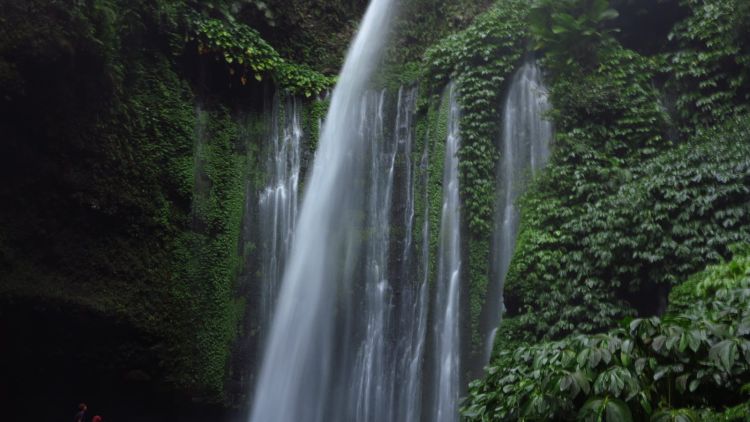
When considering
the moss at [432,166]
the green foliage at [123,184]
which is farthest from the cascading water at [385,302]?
the green foliage at [123,184]

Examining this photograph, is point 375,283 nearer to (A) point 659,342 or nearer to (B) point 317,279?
(B) point 317,279

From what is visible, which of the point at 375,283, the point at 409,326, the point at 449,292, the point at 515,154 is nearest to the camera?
the point at 449,292

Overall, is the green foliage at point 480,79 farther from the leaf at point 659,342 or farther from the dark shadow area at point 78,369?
the dark shadow area at point 78,369

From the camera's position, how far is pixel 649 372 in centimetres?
426

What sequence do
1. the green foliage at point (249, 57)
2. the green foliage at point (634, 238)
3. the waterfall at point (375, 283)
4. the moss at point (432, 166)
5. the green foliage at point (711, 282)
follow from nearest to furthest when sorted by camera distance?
the green foliage at point (711, 282), the green foliage at point (634, 238), the waterfall at point (375, 283), the moss at point (432, 166), the green foliage at point (249, 57)

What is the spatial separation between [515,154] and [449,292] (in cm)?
283

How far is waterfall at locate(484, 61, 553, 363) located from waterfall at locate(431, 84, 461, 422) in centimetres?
57

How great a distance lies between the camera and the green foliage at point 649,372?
3.95 m

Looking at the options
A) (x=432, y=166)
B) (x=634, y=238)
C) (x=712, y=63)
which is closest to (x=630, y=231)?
(x=634, y=238)

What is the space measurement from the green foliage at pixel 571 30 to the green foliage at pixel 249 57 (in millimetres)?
4669

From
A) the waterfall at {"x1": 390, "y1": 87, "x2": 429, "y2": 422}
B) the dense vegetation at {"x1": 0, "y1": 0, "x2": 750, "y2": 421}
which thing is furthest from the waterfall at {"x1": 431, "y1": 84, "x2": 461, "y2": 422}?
the waterfall at {"x1": 390, "y1": 87, "x2": 429, "y2": 422}

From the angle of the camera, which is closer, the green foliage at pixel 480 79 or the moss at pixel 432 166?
the green foliage at pixel 480 79

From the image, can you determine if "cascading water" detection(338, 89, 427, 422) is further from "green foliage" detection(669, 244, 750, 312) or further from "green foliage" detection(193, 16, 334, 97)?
"green foliage" detection(669, 244, 750, 312)

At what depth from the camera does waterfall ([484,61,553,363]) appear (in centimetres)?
962
